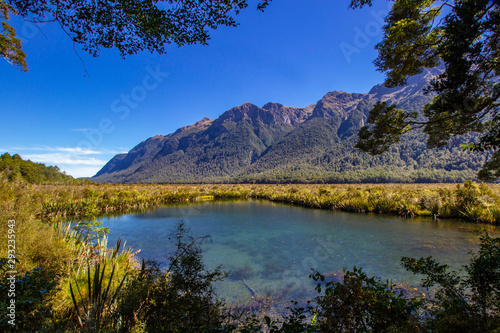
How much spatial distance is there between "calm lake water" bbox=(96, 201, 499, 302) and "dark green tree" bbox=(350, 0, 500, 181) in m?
2.97

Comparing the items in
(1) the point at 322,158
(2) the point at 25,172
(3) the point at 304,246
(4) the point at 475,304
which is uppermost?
(1) the point at 322,158

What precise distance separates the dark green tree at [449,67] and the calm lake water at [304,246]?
9.74 ft

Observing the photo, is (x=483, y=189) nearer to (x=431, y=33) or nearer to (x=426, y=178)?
(x=431, y=33)

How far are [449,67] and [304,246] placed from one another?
32.0 ft

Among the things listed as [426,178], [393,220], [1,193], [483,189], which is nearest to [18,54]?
[1,193]

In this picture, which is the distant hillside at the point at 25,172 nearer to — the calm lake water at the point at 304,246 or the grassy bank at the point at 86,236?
the grassy bank at the point at 86,236

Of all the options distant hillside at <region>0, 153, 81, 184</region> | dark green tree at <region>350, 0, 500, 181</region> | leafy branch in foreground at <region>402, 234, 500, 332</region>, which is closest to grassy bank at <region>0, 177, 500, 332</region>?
leafy branch in foreground at <region>402, 234, 500, 332</region>

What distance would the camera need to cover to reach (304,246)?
1157 cm

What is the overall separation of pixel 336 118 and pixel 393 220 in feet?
507

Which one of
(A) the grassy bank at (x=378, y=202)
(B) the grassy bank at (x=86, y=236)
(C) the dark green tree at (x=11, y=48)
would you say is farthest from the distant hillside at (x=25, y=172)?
(C) the dark green tree at (x=11, y=48)

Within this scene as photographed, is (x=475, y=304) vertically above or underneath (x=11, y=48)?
underneath

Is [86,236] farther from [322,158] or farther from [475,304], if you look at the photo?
[322,158]

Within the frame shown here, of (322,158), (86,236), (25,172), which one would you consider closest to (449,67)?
(86,236)

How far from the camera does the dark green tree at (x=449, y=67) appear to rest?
3.66 meters
